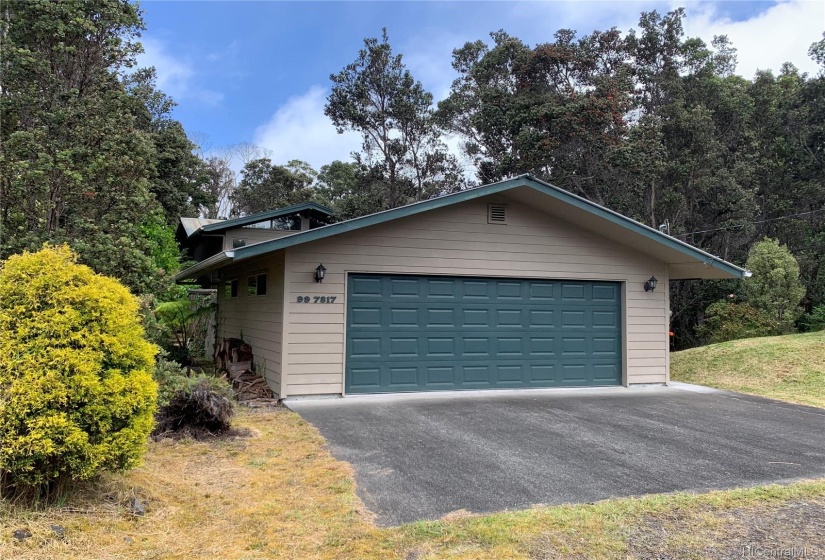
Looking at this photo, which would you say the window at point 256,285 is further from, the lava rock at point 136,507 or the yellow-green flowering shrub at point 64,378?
the lava rock at point 136,507

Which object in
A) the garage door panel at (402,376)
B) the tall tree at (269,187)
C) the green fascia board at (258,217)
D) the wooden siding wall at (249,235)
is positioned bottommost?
the garage door panel at (402,376)

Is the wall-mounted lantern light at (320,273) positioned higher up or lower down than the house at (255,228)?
lower down

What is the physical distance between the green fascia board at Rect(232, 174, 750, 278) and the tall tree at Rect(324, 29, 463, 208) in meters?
16.7

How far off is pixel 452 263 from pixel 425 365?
5.50 feet

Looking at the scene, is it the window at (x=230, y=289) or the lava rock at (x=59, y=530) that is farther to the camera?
the window at (x=230, y=289)

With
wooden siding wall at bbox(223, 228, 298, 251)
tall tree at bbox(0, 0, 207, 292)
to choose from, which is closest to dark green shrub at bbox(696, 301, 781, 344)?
wooden siding wall at bbox(223, 228, 298, 251)

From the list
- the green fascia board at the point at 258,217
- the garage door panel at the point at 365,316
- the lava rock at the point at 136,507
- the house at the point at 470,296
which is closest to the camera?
the lava rock at the point at 136,507

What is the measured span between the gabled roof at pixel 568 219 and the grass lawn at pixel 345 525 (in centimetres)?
402

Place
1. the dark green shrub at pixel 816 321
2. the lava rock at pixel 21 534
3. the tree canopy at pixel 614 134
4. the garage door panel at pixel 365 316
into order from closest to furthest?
1. the lava rock at pixel 21 534
2. the garage door panel at pixel 365 316
3. the dark green shrub at pixel 816 321
4. the tree canopy at pixel 614 134

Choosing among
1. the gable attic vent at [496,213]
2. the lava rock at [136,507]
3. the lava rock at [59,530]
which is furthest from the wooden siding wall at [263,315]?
the lava rock at [59,530]

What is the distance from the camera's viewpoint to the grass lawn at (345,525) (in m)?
3.19

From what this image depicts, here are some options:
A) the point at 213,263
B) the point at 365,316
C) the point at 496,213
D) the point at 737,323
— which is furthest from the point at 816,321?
the point at 213,263

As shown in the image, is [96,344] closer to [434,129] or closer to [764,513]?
[764,513]

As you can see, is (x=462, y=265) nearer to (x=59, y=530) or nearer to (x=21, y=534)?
(x=59, y=530)
